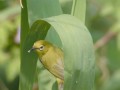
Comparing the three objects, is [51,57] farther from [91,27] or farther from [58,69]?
[91,27]

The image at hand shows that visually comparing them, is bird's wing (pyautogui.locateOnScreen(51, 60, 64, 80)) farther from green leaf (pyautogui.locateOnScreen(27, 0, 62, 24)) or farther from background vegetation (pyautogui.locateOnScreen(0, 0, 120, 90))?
Result: background vegetation (pyautogui.locateOnScreen(0, 0, 120, 90))

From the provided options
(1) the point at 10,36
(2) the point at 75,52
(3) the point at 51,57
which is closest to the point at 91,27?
(1) the point at 10,36

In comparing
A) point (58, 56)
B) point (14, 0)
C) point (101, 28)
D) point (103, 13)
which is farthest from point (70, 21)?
point (101, 28)

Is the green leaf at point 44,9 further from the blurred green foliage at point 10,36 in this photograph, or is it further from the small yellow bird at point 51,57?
the blurred green foliage at point 10,36

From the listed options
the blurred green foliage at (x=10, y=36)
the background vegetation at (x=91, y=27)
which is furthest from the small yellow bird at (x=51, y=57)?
the blurred green foliage at (x=10, y=36)

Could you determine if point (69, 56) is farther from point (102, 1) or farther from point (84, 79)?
point (102, 1)

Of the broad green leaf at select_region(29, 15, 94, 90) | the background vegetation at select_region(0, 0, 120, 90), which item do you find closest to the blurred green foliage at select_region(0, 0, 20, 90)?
the background vegetation at select_region(0, 0, 120, 90)
